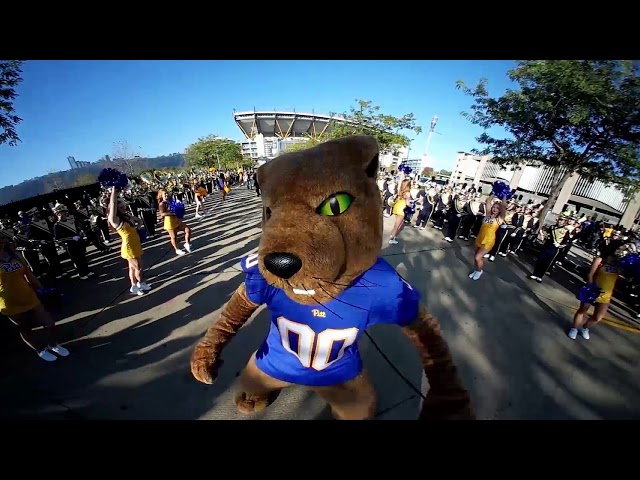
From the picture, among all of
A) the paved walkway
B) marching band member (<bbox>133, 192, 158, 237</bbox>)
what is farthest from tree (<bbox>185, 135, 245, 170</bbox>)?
the paved walkway

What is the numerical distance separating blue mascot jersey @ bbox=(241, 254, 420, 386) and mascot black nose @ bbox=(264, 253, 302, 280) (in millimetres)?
393

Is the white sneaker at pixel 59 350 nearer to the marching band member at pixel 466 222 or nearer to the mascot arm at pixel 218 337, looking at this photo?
the mascot arm at pixel 218 337

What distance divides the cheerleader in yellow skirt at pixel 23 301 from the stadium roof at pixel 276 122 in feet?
110

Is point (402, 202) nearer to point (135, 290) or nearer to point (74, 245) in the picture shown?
point (135, 290)

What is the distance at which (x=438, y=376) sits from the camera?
1391mm

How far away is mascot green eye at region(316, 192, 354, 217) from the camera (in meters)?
1.07

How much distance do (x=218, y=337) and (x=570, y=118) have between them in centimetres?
883

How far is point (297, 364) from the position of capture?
1.44m

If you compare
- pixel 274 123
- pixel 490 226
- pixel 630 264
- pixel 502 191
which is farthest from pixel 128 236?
pixel 274 123

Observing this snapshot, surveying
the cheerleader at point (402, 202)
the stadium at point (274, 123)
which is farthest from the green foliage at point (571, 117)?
the stadium at point (274, 123)

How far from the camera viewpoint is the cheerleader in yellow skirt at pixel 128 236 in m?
3.42

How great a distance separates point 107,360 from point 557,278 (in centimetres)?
845
